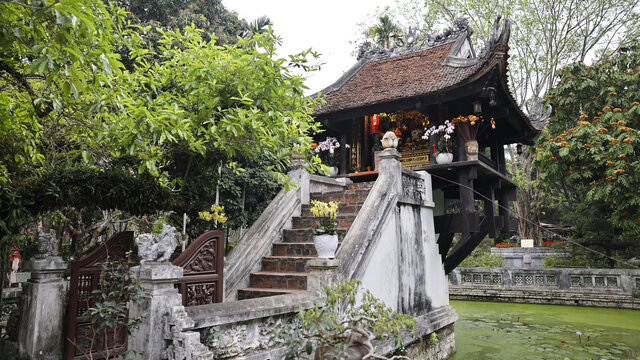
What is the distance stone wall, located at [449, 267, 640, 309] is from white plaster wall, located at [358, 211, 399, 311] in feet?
32.9

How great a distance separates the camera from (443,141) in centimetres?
830

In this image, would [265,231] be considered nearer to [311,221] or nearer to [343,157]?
[311,221]

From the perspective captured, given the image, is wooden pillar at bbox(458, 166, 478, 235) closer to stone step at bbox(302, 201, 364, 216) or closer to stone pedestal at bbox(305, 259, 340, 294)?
stone step at bbox(302, 201, 364, 216)

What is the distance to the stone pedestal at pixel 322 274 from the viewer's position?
188 inches

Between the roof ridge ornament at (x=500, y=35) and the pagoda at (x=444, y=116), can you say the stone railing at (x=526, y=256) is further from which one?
the roof ridge ornament at (x=500, y=35)

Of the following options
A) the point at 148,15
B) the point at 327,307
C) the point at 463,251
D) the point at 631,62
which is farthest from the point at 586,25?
the point at 327,307

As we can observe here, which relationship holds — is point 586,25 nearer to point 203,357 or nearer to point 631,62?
point 631,62

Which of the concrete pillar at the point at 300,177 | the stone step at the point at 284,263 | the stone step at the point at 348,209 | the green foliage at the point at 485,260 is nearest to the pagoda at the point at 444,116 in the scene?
the concrete pillar at the point at 300,177

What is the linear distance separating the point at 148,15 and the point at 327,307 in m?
14.3

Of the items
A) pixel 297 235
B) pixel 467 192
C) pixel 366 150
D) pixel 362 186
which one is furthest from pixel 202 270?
pixel 366 150

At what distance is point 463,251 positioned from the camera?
28.6ft

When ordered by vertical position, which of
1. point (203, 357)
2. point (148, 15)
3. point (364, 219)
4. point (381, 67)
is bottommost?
point (203, 357)

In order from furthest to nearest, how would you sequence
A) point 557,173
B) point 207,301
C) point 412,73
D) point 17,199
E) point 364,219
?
point 557,173 < point 412,73 < point 364,219 < point 207,301 < point 17,199

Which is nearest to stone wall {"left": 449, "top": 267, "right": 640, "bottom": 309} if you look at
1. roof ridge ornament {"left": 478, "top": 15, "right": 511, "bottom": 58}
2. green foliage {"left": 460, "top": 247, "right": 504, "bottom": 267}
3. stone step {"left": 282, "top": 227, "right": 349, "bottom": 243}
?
green foliage {"left": 460, "top": 247, "right": 504, "bottom": 267}
